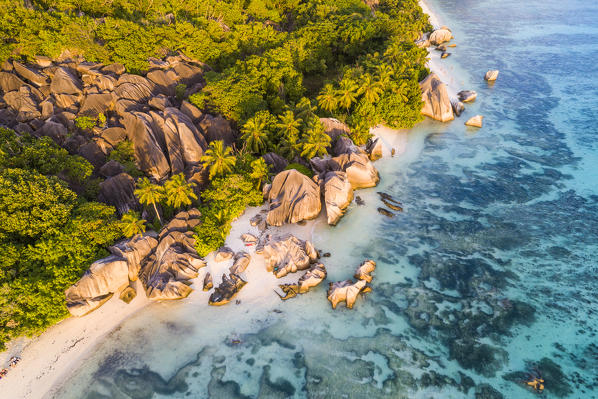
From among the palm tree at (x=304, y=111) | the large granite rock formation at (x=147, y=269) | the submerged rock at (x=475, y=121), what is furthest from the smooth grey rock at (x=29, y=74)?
the submerged rock at (x=475, y=121)

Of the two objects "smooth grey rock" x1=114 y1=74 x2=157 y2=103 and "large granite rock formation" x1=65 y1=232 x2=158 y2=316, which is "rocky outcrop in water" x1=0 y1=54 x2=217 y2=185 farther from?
"large granite rock formation" x1=65 y1=232 x2=158 y2=316

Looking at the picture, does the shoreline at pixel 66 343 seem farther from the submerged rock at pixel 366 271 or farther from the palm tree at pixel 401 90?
the palm tree at pixel 401 90

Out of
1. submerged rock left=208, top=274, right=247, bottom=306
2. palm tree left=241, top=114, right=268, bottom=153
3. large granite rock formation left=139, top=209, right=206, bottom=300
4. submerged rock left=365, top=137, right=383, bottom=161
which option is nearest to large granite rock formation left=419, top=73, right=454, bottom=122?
submerged rock left=365, top=137, right=383, bottom=161

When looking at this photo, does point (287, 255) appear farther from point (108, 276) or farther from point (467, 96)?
point (467, 96)

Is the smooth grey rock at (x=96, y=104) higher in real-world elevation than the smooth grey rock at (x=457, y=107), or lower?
higher

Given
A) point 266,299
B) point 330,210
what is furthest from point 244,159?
point 266,299

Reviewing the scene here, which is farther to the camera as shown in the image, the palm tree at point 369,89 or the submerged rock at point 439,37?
the submerged rock at point 439,37

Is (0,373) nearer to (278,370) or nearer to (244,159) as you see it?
(278,370)
